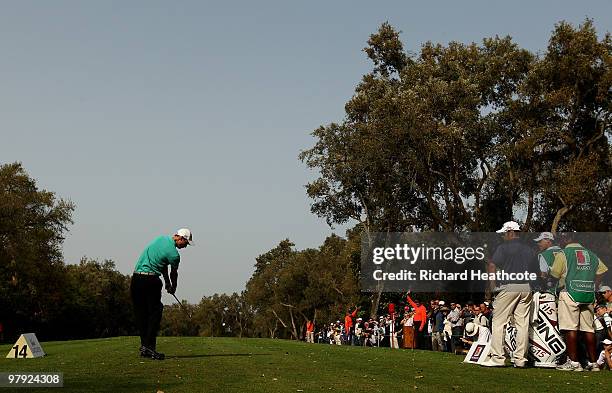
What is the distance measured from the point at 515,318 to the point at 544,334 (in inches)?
29.9

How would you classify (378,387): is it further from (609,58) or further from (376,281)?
(376,281)

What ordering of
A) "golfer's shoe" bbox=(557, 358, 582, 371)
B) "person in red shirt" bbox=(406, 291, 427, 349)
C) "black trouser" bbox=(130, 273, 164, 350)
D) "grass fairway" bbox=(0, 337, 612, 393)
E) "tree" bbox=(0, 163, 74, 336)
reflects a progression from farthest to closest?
1. "tree" bbox=(0, 163, 74, 336)
2. "person in red shirt" bbox=(406, 291, 427, 349)
3. "black trouser" bbox=(130, 273, 164, 350)
4. "golfer's shoe" bbox=(557, 358, 582, 371)
5. "grass fairway" bbox=(0, 337, 612, 393)

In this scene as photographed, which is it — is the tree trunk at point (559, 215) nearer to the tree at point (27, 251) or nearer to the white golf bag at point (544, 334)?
the white golf bag at point (544, 334)

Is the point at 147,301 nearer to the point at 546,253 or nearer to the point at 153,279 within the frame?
the point at 153,279

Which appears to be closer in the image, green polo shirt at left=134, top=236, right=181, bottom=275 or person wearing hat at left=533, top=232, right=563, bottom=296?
green polo shirt at left=134, top=236, right=181, bottom=275

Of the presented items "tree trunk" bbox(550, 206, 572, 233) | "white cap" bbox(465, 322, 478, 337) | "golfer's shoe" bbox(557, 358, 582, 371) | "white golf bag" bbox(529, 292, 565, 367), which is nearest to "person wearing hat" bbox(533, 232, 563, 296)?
"white golf bag" bbox(529, 292, 565, 367)

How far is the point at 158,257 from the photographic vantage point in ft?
44.7

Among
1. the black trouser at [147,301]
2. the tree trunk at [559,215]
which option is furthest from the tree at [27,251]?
the black trouser at [147,301]

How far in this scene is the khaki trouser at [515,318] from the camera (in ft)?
45.0

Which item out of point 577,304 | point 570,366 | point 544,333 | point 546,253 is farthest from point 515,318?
point 546,253

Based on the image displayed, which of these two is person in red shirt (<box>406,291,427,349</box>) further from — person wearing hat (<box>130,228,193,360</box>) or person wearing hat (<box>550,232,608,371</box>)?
person wearing hat (<box>130,228,193,360</box>)

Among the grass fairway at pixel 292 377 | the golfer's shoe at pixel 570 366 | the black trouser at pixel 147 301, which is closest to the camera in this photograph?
the grass fairway at pixel 292 377

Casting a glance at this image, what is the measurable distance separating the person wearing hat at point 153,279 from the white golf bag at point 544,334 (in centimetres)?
608

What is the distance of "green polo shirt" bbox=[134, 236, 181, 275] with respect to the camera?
536 inches
